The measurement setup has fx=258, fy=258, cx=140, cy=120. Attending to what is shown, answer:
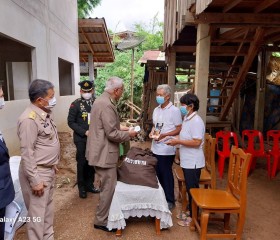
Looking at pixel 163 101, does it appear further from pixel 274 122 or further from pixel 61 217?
pixel 274 122

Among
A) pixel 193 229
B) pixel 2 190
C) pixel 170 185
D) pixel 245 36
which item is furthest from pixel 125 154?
pixel 245 36

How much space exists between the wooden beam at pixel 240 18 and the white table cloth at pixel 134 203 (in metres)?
2.36

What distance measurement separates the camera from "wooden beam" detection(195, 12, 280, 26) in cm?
353

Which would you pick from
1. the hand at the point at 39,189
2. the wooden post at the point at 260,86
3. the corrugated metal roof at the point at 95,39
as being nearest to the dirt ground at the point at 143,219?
the hand at the point at 39,189

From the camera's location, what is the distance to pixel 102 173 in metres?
3.04

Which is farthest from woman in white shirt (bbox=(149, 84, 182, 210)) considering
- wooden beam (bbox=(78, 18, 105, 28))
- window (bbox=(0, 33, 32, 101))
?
wooden beam (bbox=(78, 18, 105, 28))

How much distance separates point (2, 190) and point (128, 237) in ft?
5.37

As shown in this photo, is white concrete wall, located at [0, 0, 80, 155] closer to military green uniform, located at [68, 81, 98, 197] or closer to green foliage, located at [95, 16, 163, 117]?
military green uniform, located at [68, 81, 98, 197]

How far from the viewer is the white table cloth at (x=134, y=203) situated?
2.99 m

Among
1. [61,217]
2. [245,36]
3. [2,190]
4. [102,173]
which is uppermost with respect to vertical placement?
[245,36]

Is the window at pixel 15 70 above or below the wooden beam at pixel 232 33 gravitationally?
Result: below

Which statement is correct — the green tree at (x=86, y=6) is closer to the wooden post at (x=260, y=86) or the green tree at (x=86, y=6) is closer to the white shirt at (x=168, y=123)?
the wooden post at (x=260, y=86)

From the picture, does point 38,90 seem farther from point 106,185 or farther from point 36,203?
point 106,185

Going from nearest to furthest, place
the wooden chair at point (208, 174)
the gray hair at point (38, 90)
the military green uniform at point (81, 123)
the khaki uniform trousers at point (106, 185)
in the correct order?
the gray hair at point (38, 90), the khaki uniform trousers at point (106, 185), the wooden chair at point (208, 174), the military green uniform at point (81, 123)
